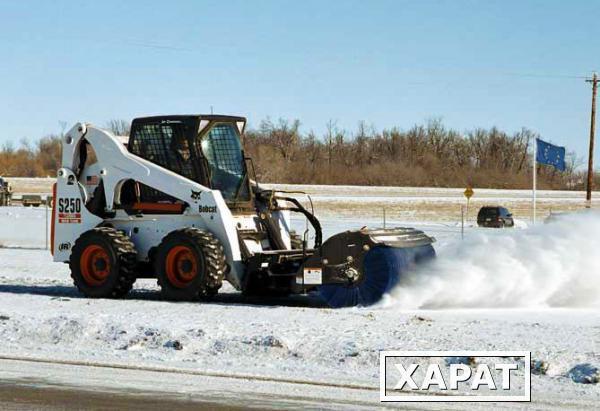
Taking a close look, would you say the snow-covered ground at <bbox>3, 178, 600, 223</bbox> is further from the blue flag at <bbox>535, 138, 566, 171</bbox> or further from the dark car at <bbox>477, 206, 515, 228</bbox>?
the blue flag at <bbox>535, 138, 566, 171</bbox>

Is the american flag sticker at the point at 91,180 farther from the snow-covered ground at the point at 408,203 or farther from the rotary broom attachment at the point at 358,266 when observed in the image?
the snow-covered ground at the point at 408,203

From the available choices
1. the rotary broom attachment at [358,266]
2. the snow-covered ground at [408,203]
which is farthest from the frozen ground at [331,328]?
the snow-covered ground at [408,203]

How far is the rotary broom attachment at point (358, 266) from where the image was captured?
14.2m

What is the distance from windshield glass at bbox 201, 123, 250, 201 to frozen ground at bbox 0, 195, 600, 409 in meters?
1.67

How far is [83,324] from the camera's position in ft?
40.8

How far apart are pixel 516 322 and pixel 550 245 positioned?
2.62 meters

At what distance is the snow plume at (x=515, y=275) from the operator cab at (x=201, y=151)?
3075mm

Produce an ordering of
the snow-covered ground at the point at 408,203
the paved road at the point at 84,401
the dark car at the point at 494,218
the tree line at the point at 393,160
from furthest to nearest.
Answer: the tree line at the point at 393,160 < the snow-covered ground at the point at 408,203 < the dark car at the point at 494,218 < the paved road at the point at 84,401

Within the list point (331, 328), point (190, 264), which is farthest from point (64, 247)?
point (331, 328)

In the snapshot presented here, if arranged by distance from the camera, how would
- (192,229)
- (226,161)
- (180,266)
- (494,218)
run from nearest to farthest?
(192,229), (180,266), (226,161), (494,218)

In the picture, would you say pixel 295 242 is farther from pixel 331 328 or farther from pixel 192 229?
pixel 331 328

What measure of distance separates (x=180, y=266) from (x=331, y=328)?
374 centimetres

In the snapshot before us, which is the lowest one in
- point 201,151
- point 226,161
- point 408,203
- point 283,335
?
point 283,335

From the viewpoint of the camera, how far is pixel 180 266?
15.3m
